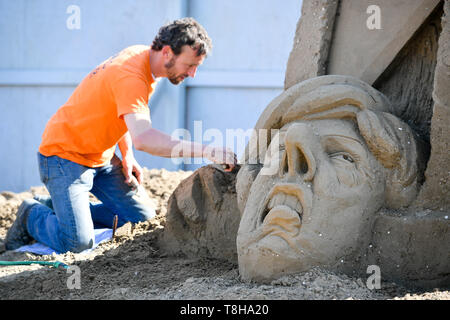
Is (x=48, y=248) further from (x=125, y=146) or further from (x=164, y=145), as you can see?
(x=164, y=145)

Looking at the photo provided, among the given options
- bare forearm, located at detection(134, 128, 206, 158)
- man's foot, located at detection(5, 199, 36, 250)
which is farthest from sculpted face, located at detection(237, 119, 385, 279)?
man's foot, located at detection(5, 199, 36, 250)

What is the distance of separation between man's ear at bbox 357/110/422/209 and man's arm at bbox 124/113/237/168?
30.8 inches

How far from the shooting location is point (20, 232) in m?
3.99

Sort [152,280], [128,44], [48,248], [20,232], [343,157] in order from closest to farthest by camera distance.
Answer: [343,157] < [152,280] < [48,248] < [20,232] < [128,44]

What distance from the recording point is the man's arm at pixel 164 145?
2.96 m

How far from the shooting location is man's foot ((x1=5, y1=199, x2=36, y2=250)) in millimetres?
3982

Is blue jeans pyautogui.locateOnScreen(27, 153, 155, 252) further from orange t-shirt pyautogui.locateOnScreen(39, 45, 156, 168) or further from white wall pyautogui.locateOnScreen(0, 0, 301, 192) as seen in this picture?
white wall pyautogui.locateOnScreen(0, 0, 301, 192)

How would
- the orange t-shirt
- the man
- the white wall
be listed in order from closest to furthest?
the man → the orange t-shirt → the white wall

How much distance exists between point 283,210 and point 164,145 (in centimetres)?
91

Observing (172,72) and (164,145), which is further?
(172,72)

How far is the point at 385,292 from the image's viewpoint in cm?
233

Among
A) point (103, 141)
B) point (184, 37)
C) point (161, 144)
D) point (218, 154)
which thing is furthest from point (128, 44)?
point (218, 154)

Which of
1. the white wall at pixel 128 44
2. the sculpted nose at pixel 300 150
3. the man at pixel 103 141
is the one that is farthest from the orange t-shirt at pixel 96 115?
the white wall at pixel 128 44

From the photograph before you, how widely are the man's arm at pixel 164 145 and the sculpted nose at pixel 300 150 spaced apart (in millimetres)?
523
